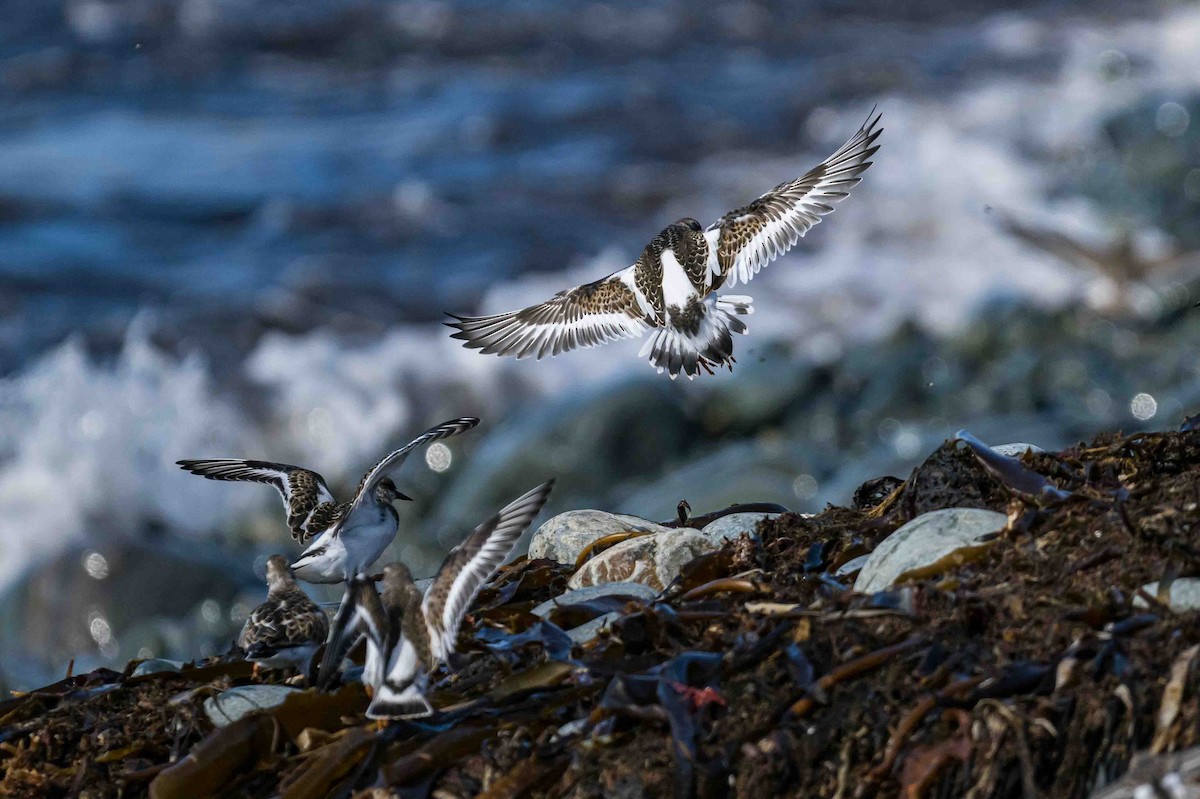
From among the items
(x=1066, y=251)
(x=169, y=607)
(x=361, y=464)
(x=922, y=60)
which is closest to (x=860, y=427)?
(x=1066, y=251)

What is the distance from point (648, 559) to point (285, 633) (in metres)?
1.07

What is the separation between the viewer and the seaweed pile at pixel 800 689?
299 centimetres

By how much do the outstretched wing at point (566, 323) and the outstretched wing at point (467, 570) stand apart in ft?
8.45

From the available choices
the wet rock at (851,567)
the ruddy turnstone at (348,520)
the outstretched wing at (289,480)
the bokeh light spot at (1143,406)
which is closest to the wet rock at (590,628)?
the wet rock at (851,567)

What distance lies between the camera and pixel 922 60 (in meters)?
18.5

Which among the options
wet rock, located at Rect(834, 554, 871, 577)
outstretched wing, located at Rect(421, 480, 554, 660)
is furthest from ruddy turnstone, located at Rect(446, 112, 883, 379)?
outstretched wing, located at Rect(421, 480, 554, 660)

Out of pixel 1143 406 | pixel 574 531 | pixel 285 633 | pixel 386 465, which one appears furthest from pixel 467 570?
pixel 1143 406

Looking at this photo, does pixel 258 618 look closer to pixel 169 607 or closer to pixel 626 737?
pixel 626 737

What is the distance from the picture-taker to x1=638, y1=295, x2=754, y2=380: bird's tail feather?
5.81 metres

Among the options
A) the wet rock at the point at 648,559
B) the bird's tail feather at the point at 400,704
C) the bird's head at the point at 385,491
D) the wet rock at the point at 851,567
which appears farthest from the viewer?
the bird's head at the point at 385,491

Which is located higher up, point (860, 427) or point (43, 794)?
point (43, 794)

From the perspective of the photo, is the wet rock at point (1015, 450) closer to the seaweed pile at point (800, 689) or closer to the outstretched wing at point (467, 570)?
the seaweed pile at point (800, 689)

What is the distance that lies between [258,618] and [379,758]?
947 mm

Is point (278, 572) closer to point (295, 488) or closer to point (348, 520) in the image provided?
point (348, 520)
